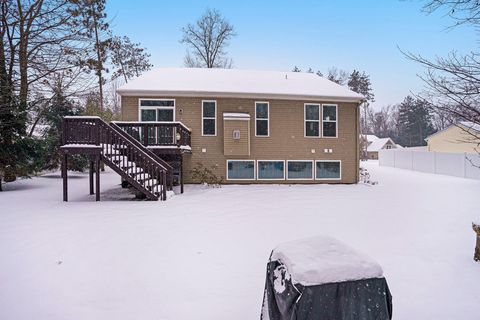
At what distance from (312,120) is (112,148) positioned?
941 centimetres

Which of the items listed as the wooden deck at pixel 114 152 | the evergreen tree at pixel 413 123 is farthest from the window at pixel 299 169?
the evergreen tree at pixel 413 123

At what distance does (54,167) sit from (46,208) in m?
11.2

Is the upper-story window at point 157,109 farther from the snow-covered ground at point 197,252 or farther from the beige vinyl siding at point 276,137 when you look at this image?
the snow-covered ground at point 197,252

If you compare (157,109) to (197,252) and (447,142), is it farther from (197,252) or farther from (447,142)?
(447,142)

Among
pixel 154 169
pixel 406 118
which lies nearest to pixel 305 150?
pixel 154 169

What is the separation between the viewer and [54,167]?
18.2 meters

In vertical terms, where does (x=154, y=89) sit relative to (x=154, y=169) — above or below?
above

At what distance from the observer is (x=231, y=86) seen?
583 inches

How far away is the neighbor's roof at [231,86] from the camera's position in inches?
545

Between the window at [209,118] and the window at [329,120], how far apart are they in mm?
5400

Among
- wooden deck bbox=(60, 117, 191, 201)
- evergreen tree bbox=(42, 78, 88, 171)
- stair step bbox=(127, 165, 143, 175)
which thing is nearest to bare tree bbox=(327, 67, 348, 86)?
evergreen tree bbox=(42, 78, 88, 171)

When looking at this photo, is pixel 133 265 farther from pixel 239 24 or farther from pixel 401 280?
pixel 239 24

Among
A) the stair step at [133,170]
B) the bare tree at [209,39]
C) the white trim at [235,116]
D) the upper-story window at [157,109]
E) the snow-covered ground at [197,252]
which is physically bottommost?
the snow-covered ground at [197,252]

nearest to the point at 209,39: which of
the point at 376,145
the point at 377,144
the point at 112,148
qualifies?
the point at 112,148
